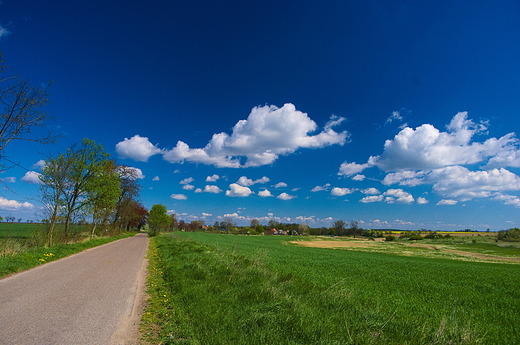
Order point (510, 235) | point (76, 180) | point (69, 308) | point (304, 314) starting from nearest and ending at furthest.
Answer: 1. point (304, 314)
2. point (69, 308)
3. point (76, 180)
4. point (510, 235)

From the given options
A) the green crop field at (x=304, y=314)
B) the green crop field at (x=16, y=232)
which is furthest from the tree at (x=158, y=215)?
the green crop field at (x=304, y=314)

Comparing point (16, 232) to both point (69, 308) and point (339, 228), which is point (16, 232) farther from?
point (339, 228)

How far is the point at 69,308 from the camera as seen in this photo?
5449 mm

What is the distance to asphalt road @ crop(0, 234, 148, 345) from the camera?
13.4 ft

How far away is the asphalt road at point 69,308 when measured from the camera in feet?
13.4

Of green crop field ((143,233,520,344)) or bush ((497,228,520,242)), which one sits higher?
green crop field ((143,233,520,344))

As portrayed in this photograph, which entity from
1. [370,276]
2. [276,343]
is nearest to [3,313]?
[276,343]

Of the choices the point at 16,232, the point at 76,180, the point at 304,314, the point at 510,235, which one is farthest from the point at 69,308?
the point at 510,235

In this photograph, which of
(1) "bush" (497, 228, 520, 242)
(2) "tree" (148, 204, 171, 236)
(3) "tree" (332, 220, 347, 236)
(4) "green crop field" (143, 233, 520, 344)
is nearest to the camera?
(4) "green crop field" (143, 233, 520, 344)

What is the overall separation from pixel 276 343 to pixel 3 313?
5.82m

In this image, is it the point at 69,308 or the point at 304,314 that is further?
the point at 69,308

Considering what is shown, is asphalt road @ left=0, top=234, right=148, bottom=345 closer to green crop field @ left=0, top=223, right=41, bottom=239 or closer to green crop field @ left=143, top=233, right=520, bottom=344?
green crop field @ left=143, top=233, right=520, bottom=344

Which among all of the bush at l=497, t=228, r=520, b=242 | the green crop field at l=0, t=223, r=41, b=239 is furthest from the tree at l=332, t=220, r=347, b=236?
the green crop field at l=0, t=223, r=41, b=239

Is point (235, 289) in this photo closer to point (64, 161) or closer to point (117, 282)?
point (117, 282)
